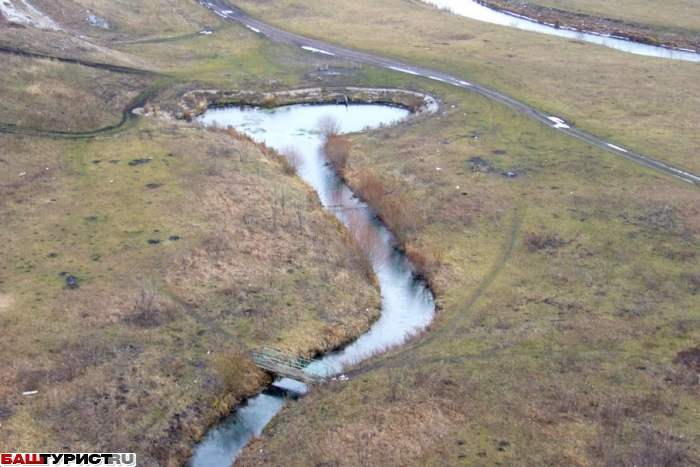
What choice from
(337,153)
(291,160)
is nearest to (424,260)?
(337,153)

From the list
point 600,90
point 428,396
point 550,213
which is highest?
point 600,90

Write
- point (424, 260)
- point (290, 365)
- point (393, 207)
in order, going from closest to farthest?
point (290, 365), point (424, 260), point (393, 207)

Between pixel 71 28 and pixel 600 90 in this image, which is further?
pixel 71 28

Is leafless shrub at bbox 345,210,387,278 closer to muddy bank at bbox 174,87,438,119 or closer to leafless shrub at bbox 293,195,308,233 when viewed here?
leafless shrub at bbox 293,195,308,233

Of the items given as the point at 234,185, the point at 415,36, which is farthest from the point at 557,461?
the point at 415,36

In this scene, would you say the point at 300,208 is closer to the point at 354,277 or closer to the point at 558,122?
the point at 354,277

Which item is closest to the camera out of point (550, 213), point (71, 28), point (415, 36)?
point (550, 213)

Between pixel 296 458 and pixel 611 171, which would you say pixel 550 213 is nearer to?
pixel 611 171
